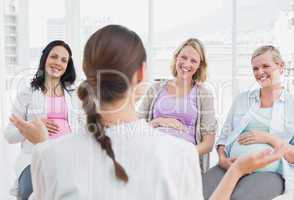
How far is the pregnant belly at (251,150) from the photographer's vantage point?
1922 millimetres

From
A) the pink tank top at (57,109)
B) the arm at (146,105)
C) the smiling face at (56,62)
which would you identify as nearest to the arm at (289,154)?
the arm at (146,105)

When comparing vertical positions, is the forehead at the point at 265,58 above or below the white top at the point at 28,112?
above

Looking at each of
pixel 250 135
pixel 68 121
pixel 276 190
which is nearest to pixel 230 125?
pixel 250 135

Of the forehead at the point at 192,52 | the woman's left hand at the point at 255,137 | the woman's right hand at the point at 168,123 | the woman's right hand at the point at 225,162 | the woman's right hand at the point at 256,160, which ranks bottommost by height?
the woman's right hand at the point at 225,162

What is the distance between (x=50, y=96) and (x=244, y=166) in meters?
1.60

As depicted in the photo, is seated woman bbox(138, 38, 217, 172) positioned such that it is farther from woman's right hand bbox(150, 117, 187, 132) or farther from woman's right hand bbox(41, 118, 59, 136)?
woman's right hand bbox(41, 118, 59, 136)

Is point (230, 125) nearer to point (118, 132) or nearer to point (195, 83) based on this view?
point (195, 83)

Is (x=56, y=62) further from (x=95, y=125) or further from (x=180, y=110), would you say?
(x=95, y=125)

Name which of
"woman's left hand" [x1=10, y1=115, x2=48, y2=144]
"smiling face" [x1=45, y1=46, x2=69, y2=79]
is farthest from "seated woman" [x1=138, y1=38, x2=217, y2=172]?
"woman's left hand" [x1=10, y1=115, x2=48, y2=144]

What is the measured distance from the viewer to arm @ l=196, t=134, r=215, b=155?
7.14ft

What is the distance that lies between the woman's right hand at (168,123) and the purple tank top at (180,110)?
0.8 inches

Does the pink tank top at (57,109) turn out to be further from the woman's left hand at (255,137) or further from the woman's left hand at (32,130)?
the woman's left hand at (32,130)

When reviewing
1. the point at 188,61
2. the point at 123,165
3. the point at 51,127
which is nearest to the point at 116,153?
the point at 123,165

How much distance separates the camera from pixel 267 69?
2.08 metres
